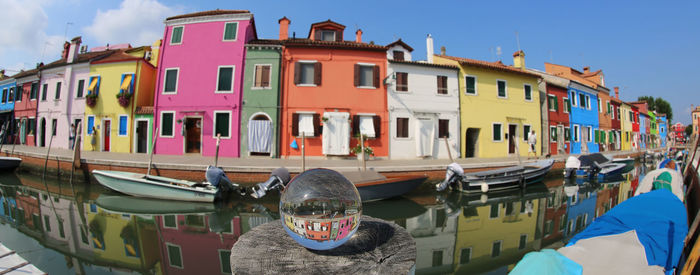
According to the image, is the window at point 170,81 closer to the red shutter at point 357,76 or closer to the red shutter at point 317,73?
the red shutter at point 317,73

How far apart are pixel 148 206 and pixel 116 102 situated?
40.8 ft

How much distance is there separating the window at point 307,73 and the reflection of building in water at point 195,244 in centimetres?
942

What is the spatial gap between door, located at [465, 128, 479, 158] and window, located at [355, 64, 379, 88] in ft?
25.2

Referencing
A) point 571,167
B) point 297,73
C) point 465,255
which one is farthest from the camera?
point 297,73

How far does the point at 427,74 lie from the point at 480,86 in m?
4.12

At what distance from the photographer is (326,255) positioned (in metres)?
1.52

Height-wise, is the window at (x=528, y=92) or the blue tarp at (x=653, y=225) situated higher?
→ the window at (x=528, y=92)

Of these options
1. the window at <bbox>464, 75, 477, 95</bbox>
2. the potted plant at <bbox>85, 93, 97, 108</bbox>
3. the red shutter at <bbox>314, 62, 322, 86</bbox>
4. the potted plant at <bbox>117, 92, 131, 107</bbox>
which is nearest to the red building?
the potted plant at <bbox>85, 93, 97, 108</bbox>

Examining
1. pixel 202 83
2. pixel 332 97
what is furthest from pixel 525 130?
pixel 202 83

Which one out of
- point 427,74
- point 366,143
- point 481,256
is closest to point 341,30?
point 427,74

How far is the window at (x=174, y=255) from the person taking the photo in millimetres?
4309

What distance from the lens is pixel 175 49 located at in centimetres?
1566

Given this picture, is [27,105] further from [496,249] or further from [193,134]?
[496,249]

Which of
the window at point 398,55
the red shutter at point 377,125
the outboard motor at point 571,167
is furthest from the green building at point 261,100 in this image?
the outboard motor at point 571,167
